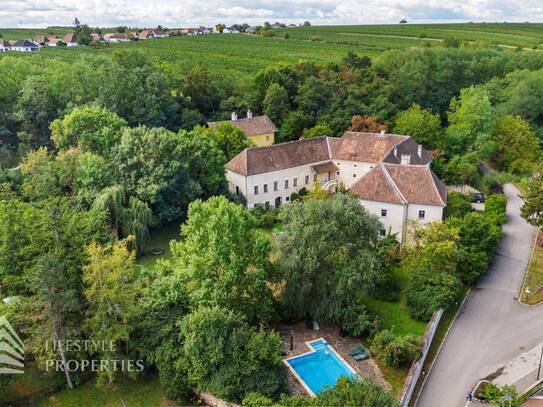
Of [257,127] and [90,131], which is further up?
[90,131]

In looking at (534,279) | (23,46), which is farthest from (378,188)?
(23,46)

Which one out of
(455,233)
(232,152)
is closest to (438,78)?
(232,152)

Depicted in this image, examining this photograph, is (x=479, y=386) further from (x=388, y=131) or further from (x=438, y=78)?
(x=438, y=78)

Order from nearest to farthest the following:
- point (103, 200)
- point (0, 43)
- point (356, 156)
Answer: point (103, 200) → point (356, 156) → point (0, 43)

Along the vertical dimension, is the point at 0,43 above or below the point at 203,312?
above

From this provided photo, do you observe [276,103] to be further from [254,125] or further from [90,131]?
[90,131]

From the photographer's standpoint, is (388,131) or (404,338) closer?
(404,338)

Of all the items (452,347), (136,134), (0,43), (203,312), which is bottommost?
(452,347)

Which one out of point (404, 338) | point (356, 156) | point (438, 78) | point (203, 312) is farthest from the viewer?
point (438, 78)
